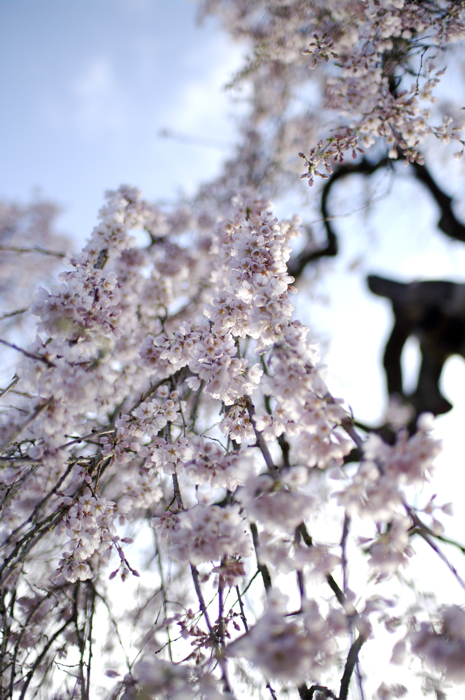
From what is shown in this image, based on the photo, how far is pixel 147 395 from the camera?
76.0 inches

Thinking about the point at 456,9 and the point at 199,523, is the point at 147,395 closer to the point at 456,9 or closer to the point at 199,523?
the point at 199,523

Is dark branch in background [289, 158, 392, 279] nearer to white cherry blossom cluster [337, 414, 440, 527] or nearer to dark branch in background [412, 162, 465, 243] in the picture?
dark branch in background [412, 162, 465, 243]

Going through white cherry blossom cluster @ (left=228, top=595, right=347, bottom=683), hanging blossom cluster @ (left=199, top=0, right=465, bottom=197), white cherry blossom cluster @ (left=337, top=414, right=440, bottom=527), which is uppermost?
hanging blossom cluster @ (left=199, top=0, right=465, bottom=197)

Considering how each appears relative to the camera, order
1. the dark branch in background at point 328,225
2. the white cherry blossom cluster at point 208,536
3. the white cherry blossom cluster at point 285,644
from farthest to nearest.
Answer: the dark branch in background at point 328,225
the white cherry blossom cluster at point 208,536
the white cherry blossom cluster at point 285,644

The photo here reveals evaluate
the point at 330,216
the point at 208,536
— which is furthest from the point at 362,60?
the point at 208,536

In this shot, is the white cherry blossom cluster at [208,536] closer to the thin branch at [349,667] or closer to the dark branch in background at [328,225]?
the thin branch at [349,667]

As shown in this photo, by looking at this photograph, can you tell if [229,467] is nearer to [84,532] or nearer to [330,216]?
[84,532]


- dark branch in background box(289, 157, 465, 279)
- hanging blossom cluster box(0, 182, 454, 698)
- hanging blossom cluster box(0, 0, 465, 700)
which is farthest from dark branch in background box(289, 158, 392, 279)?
hanging blossom cluster box(0, 182, 454, 698)

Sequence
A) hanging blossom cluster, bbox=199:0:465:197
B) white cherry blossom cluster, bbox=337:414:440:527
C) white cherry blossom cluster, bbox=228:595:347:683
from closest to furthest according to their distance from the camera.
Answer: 1. white cherry blossom cluster, bbox=228:595:347:683
2. white cherry blossom cluster, bbox=337:414:440:527
3. hanging blossom cluster, bbox=199:0:465:197

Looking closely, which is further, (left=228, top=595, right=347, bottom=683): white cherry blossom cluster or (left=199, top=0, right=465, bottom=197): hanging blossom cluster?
(left=199, top=0, right=465, bottom=197): hanging blossom cluster

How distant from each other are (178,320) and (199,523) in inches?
111

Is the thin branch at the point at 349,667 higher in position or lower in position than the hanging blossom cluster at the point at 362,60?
Result: lower

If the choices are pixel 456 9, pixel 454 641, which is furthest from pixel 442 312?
pixel 454 641

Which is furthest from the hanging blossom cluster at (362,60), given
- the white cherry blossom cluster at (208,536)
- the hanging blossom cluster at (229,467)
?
the white cherry blossom cluster at (208,536)
